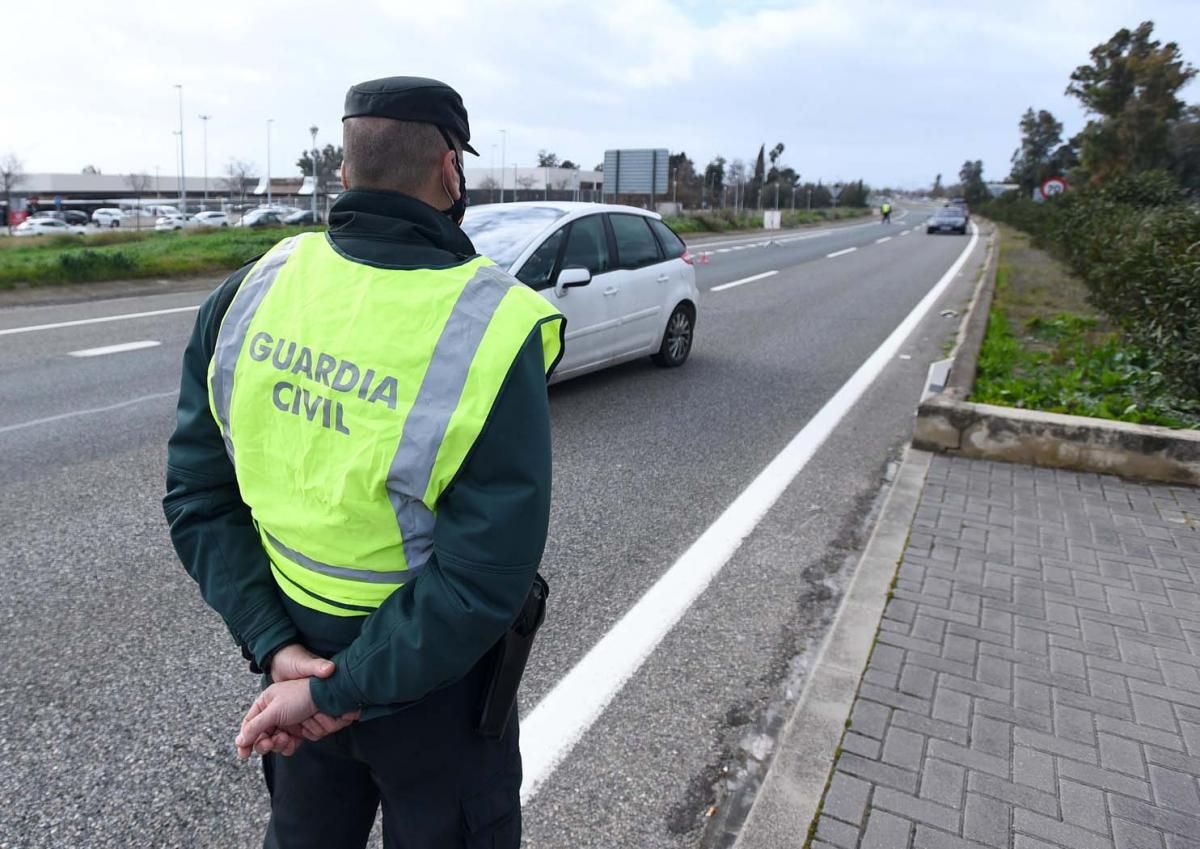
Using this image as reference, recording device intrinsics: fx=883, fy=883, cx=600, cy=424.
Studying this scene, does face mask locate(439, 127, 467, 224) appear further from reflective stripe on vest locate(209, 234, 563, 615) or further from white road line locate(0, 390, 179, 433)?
white road line locate(0, 390, 179, 433)

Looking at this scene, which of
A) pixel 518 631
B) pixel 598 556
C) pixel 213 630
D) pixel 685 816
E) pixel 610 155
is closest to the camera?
pixel 518 631

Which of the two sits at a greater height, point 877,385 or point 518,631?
point 518,631

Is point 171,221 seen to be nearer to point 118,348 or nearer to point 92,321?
point 92,321

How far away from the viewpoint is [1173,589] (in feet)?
13.7

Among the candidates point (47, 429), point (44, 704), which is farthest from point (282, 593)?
point (47, 429)

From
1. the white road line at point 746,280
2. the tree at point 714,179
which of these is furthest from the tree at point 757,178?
the white road line at point 746,280

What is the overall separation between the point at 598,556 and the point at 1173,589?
2.74 m

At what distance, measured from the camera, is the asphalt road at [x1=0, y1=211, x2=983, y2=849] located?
2.70 m

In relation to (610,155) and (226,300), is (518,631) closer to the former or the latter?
(226,300)

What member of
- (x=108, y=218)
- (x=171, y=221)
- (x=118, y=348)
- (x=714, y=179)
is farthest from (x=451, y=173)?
(x=714, y=179)

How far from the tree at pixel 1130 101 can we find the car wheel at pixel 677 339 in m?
21.9

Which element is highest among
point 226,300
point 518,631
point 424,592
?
point 226,300

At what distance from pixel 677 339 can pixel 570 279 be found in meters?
2.22

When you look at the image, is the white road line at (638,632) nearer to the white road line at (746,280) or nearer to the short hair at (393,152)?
the short hair at (393,152)
